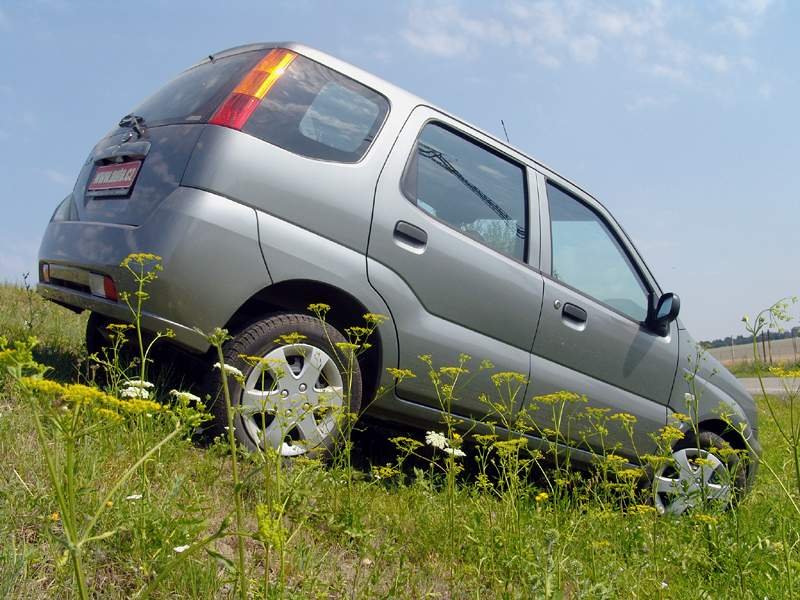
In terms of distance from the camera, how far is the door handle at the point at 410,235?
335 centimetres

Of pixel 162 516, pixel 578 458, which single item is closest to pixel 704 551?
pixel 578 458

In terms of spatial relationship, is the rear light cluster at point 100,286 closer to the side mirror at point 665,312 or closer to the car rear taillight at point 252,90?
the car rear taillight at point 252,90

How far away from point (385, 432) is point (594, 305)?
1.50 metres

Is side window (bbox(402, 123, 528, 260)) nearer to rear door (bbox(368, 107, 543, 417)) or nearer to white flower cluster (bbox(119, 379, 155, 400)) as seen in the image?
rear door (bbox(368, 107, 543, 417))

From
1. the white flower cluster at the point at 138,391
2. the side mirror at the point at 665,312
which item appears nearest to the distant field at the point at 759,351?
the side mirror at the point at 665,312

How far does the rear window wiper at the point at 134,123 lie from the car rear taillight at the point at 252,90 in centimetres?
56

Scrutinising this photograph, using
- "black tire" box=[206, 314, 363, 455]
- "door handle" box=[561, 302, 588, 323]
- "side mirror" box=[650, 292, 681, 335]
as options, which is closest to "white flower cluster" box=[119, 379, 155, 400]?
"black tire" box=[206, 314, 363, 455]

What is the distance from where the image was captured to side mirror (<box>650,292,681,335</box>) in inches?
180

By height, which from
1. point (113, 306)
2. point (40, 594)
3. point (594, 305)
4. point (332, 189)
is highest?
point (332, 189)

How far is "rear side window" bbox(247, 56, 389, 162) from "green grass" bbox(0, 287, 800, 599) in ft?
4.42

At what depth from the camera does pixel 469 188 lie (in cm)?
384

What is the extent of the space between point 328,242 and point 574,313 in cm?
171

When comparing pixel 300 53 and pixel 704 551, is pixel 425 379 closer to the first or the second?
pixel 704 551

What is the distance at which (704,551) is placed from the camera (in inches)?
107
